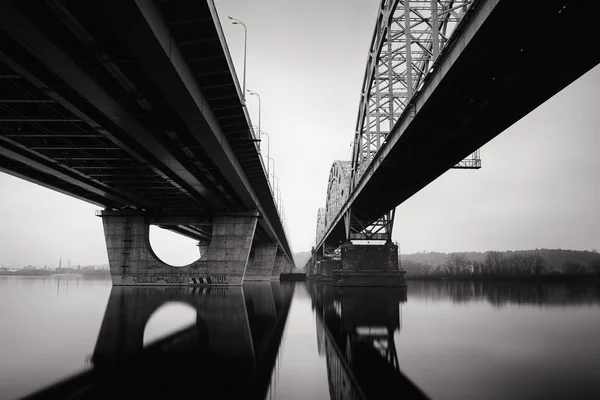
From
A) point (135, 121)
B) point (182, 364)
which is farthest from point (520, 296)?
point (182, 364)

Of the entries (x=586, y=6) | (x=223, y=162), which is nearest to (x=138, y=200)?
(x=223, y=162)

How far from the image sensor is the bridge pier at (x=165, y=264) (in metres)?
47.2

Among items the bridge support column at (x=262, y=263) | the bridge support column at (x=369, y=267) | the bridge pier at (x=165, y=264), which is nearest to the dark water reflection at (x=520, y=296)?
the bridge support column at (x=369, y=267)

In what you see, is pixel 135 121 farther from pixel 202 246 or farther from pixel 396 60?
pixel 202 246

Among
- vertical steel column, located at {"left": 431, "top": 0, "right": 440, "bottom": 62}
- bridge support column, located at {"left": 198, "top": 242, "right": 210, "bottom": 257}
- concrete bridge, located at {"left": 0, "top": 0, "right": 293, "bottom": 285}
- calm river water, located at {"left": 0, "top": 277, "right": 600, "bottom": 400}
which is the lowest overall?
calm river water, located at {"left": 0, "top": 277, "right": 600, "bottom": 400}

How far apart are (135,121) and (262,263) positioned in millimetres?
74944

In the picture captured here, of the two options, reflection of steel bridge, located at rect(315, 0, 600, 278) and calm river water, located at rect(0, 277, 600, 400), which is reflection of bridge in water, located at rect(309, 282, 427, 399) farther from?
reflection of steel bridge, located at rect(315, 0, 600, 278)

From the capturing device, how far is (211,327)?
16438 mm

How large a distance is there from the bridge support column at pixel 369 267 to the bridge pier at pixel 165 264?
35.5ft

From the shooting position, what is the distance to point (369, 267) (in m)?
49.6

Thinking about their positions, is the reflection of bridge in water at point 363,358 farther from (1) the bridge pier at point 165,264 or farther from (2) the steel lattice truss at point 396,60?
(1) the bridge pier at point 165,264

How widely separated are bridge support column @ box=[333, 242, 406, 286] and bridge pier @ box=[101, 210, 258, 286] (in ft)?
35.5

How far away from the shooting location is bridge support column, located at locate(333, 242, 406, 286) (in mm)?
48934

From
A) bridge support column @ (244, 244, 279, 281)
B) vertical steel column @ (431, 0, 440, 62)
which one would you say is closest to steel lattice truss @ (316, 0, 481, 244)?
vertical steel column @ (431, 0, 440, 62)
